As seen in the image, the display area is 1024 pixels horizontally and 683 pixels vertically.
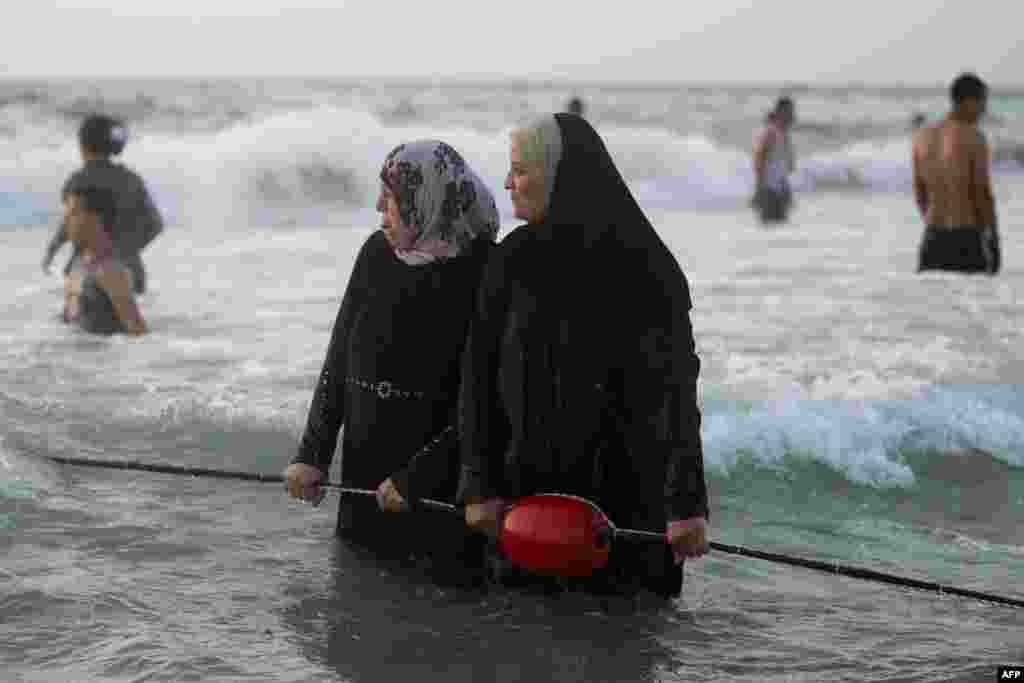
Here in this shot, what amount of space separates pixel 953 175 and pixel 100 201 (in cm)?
635

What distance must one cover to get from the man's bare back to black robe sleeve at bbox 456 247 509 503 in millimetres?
8607

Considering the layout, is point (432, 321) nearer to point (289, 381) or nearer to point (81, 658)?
point (81, 658)

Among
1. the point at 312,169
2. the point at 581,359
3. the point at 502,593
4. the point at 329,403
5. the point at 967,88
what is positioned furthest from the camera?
the point at 312,169

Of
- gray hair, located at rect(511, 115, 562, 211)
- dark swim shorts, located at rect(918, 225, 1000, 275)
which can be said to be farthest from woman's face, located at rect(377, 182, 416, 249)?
dark swim shorts, located at rect(918, 225, 1000, 275)

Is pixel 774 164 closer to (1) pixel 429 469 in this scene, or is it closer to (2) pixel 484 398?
(1) pixel 429 469

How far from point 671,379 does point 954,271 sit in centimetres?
908

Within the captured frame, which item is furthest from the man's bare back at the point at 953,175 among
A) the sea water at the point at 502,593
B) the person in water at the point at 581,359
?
the person in water at the point at 581,359

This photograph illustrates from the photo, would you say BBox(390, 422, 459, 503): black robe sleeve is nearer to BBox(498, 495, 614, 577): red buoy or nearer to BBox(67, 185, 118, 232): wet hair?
BBox(498, 495, 614, 577): red buoy

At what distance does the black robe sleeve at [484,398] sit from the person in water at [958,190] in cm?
838

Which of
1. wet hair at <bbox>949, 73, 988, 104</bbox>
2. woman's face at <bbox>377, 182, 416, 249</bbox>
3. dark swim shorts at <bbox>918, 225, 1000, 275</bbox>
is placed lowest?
woman's face at <bbox>377, 182, 416, 249</bbox>

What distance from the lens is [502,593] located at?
177 inches

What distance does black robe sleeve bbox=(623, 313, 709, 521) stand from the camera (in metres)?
3.92

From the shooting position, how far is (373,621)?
442 centimetres

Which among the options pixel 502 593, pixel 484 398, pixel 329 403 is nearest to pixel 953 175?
pixel 502 593
